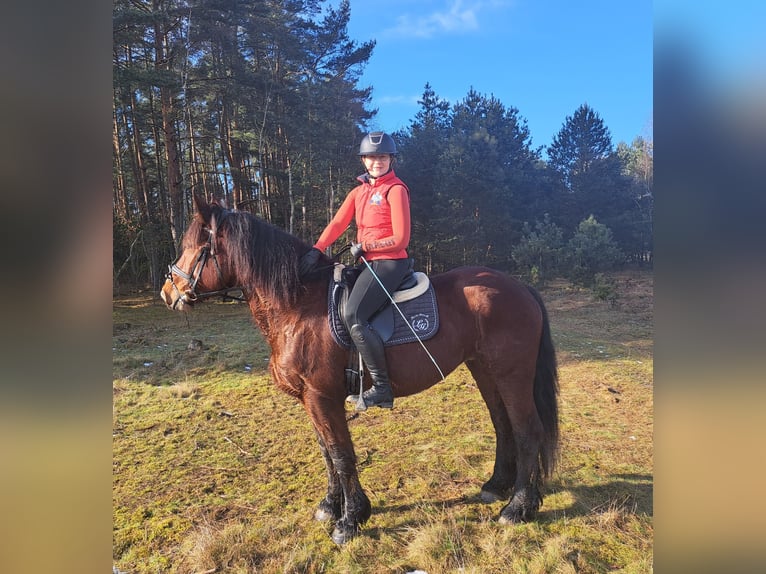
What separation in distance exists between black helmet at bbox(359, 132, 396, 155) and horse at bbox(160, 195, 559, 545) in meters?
0.84

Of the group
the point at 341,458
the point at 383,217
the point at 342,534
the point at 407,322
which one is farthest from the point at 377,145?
the point at 342,534

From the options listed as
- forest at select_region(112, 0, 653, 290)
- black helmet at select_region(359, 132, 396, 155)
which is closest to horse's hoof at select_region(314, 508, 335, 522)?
black helmet at select_region(359, 132, 396, 155)

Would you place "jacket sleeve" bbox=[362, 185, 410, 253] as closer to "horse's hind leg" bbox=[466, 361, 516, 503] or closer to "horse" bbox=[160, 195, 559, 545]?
"horse" bbox=[160, 195, 559, 545]

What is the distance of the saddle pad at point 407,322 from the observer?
2.57 m

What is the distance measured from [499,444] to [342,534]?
58.1 inches

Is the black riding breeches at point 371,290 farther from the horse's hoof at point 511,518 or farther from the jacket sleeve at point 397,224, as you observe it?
the horse's hoof at point 511,518

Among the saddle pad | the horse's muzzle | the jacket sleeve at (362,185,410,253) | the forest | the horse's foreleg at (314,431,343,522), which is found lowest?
the horse's foreleg at (314,431,343,522)

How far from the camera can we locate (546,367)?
2.96 meters

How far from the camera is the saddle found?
257cm

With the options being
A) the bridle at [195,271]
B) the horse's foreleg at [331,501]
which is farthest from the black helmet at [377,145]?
the horse's foreleg at [331,501]

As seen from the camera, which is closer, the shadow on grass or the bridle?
the bridle
